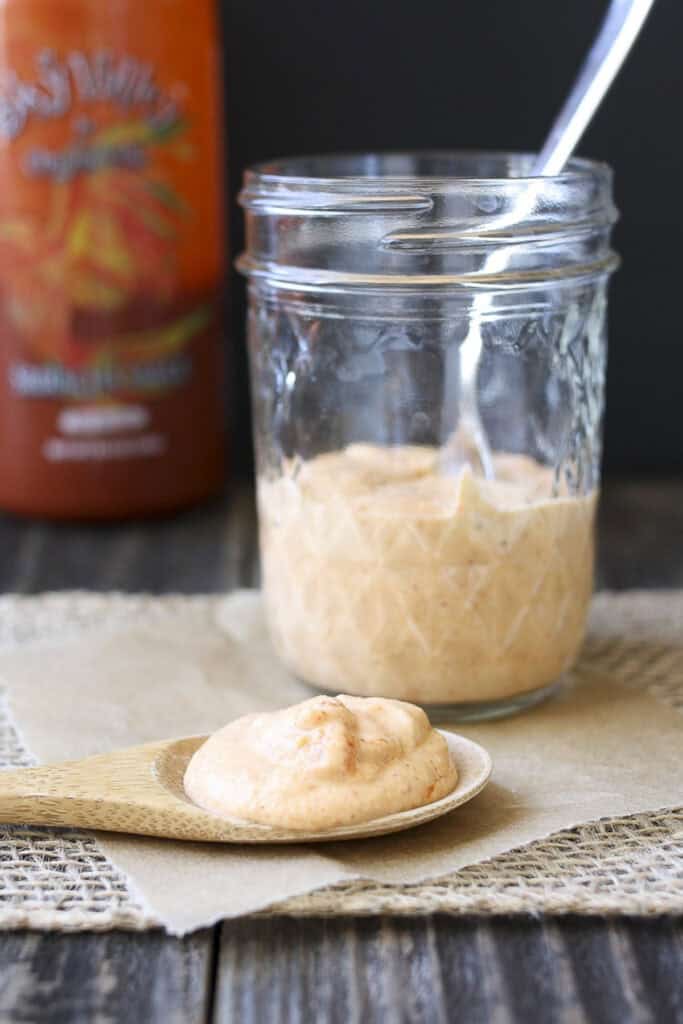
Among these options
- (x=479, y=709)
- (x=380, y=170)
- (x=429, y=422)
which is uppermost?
(x=380, y=170)

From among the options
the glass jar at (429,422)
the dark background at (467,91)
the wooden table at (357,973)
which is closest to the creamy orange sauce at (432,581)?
the glass jar at (429,422)

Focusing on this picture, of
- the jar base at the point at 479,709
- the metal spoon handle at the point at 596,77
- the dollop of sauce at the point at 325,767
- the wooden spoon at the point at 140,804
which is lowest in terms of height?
the jar base at the point at 479,709

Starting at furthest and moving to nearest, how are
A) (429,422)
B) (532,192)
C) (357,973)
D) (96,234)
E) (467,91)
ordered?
(467,91)
(96,234)
(429,422)
(532,192)
(357,973)

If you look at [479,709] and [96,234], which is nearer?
[479,709]

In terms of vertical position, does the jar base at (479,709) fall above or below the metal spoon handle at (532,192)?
below

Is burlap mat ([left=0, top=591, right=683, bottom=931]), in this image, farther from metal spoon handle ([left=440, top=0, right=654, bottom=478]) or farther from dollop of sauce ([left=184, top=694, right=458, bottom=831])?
metal spoon handle ([left=440, top=0, right=654, bottom=478])

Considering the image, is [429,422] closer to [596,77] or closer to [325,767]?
[596,77]

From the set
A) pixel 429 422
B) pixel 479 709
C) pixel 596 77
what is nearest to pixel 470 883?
pixel 479 709

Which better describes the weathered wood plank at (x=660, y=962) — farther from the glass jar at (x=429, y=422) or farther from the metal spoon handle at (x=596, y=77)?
the metal spoon handle at (x=596, y=77)
